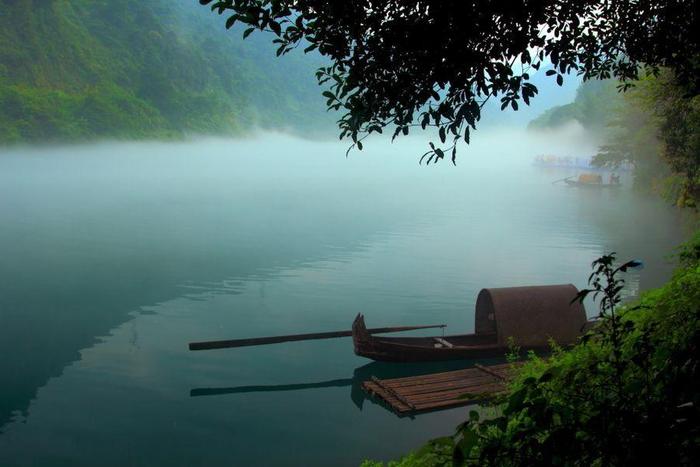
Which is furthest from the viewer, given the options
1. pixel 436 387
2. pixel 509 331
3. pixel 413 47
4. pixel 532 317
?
pixel 532 317

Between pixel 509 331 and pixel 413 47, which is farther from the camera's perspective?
pixel 509 331

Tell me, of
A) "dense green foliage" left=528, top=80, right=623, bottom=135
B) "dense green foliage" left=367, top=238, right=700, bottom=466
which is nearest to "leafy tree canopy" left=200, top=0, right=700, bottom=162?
"dense green foliage" left=367, top=238, right=700, bottom=466

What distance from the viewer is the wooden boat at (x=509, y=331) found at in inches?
766

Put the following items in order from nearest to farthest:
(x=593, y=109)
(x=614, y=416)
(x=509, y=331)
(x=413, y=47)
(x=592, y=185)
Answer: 1. (x=614, y=416)
2. (x=413, y=47)
3. (x=509, y=331)
4. (x=592, y=185)
5. (x=593, y=109)

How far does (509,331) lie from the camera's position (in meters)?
19.9

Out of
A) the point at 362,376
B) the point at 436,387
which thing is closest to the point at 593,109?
the point at 362,376

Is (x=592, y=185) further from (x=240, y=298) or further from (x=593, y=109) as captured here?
(x=240, y=298)

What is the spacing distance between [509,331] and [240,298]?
1444 cm

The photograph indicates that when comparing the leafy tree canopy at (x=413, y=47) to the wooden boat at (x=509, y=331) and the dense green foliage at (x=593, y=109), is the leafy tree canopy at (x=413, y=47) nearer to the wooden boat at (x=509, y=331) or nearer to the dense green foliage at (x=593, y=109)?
the wooden boat at (x=509, y=331)

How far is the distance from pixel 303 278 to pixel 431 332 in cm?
1128

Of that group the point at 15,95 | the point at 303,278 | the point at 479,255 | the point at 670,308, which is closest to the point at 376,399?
the point at 670,308

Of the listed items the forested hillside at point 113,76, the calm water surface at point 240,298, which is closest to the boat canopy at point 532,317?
the calm water surface at point 240,298

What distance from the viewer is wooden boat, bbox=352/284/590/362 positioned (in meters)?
19.5

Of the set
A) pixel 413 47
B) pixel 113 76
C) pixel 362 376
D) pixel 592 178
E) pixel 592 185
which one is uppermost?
pixel 113 76
